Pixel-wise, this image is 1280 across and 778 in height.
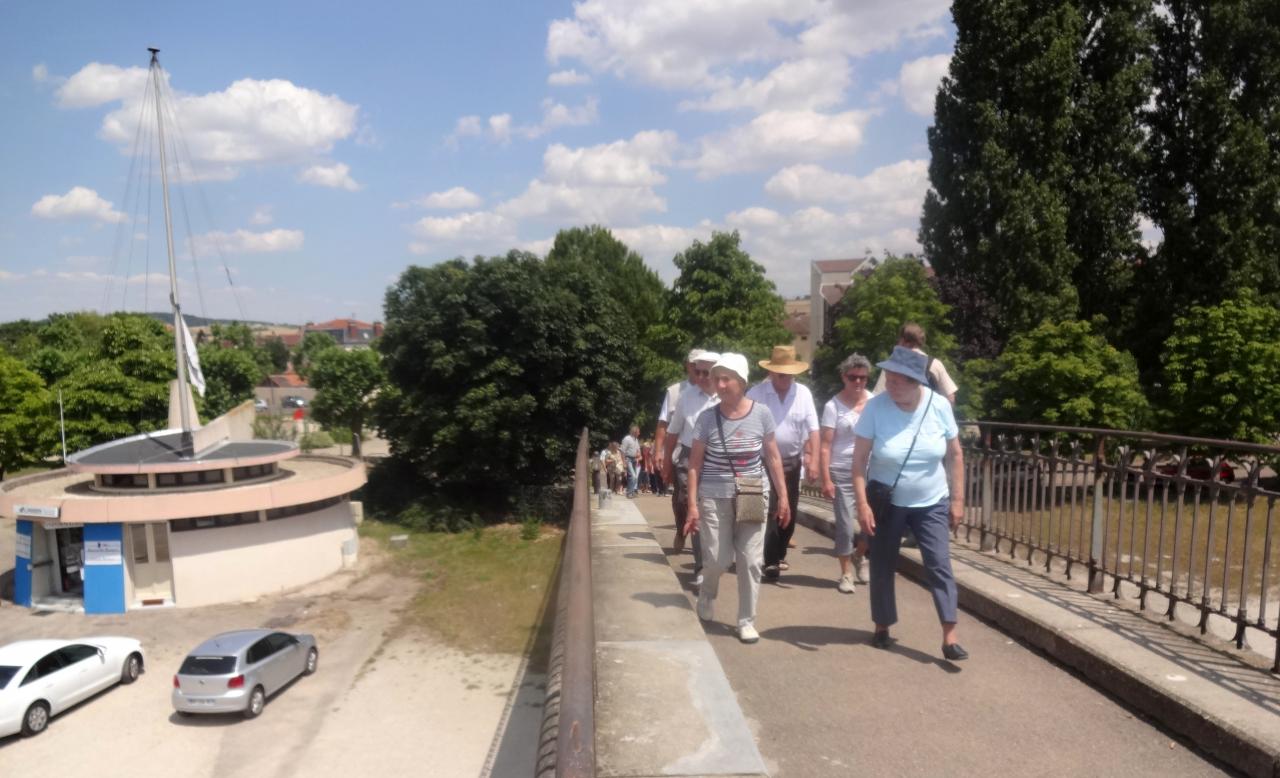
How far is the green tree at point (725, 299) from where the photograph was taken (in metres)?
40.4

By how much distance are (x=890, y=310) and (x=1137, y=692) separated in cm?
2467

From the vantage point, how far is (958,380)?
27547 millimetres

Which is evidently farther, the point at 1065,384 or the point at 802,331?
the point at 802,331

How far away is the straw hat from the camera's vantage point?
20.9 feet

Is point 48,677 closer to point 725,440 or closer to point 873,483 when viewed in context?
point 725,440

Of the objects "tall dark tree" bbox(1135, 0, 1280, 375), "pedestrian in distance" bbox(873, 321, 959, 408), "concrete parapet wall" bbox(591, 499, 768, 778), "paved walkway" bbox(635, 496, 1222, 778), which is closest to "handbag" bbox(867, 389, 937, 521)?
"paved walkway" bbox(635, 496, 1222, 778)

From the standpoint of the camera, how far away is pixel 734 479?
16.8 feet

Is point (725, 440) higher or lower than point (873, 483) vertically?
higher

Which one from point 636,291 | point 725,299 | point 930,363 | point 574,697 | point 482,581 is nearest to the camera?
point 574,697

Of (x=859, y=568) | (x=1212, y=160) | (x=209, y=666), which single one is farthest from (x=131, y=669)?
(x=1212, y=160)

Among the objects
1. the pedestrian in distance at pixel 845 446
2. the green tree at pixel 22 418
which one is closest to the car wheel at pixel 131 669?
the pedestrian in distance at pixel 845 446

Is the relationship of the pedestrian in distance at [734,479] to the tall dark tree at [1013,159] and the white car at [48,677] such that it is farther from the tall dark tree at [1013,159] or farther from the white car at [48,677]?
the tall dark tree at [1013,159]

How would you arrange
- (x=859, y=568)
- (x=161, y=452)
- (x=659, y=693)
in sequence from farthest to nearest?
(x=161, y=452)
(x=859, y=568)
(x=659, y=693)

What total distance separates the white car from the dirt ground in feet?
1.17
